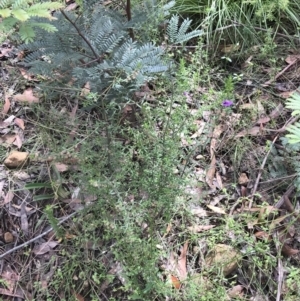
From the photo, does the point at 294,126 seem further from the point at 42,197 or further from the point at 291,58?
the point at 42,197

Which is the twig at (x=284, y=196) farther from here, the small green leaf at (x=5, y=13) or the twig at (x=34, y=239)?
the small green leaf at (x=5, y=13)

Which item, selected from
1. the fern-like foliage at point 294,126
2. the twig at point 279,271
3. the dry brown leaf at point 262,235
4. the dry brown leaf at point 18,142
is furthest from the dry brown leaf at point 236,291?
the dry brown leaf at point 18,142

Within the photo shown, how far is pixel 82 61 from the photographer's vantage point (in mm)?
2174

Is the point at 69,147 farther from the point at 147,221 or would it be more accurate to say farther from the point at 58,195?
the point at 147,221

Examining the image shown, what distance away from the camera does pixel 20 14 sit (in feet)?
4.32

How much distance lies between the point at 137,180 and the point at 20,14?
37.3 inches

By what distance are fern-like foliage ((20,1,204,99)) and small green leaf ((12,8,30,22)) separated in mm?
667

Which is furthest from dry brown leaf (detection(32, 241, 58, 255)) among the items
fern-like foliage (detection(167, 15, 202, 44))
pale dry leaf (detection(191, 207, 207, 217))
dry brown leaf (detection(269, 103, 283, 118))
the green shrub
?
the green shrub

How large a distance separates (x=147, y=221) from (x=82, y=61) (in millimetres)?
926

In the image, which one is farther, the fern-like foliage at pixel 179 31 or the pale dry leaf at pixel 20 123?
the pale dry leaf at pixel 20 123

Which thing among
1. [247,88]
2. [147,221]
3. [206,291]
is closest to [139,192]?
[147,221]

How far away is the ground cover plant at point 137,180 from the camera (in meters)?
1.84

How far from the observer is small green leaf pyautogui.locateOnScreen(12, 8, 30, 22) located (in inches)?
51.1

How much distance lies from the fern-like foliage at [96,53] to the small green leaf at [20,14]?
667mm
